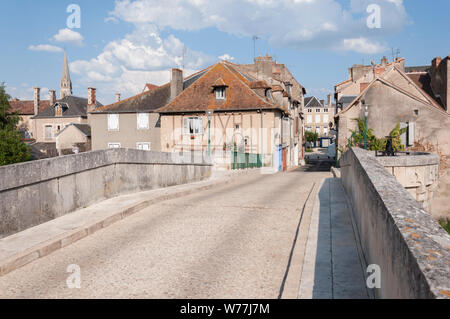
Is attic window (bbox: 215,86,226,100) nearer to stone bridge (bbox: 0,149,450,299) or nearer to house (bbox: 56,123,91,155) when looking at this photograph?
house (bbox: 56,123,91,155)

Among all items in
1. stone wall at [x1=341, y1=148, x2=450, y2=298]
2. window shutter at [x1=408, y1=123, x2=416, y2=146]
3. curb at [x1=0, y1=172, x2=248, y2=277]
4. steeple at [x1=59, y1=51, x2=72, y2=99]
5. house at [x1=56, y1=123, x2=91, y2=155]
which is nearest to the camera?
stone wall at [x1=341, y1=148, x2=450, y2=298]

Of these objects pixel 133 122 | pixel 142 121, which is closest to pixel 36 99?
pixel 133 122

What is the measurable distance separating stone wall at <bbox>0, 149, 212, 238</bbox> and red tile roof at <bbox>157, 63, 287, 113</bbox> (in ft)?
58.6

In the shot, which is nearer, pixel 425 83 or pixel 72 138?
pixel 425 83

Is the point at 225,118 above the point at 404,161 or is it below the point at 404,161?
above

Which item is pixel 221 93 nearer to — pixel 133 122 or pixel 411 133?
pixel 133 122

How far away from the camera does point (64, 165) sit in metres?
7.66

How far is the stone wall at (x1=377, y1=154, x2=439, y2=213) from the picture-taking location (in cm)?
1430

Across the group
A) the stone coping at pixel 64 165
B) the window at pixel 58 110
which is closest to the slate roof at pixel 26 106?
the window at pixel 58 110

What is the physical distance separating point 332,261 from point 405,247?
2.67m

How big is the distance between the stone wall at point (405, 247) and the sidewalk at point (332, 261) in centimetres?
33

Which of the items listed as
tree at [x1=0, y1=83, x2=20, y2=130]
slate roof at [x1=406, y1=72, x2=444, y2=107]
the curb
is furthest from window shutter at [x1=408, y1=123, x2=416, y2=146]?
tree at [x1=0, y1=83, x2=20, y2=130]
